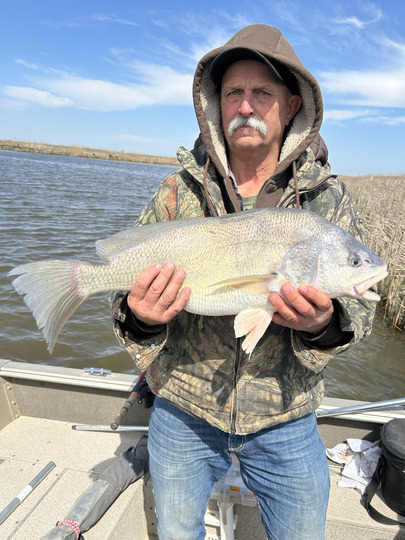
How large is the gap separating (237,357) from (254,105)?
4.41 feet

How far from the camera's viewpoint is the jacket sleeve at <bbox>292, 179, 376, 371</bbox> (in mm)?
1957

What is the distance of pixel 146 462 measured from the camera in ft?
10.8

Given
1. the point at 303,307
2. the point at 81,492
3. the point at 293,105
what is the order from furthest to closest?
1. the point at 81,492
2. the point at 293,105
3. the point at 303,307

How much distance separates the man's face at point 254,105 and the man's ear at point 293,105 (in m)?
0.07

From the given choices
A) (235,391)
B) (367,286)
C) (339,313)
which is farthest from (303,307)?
(235,391)

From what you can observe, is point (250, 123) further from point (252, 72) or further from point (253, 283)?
point (253, 283)

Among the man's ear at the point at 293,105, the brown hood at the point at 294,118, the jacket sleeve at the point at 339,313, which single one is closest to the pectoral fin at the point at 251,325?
the jacket sleeve at the point at 339,313

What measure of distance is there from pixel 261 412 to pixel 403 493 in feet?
5.83

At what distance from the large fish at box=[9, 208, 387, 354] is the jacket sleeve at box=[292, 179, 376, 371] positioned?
11 centimetres

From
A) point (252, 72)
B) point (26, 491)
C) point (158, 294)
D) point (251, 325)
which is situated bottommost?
point (26, 491)

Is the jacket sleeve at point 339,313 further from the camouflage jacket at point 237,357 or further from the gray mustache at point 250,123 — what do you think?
the gray mustache at point 250,123

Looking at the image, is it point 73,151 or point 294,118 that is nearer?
point 294,118

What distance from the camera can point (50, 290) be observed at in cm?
216

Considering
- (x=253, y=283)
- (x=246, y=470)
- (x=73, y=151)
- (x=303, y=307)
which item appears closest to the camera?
(x=303, y=307)
